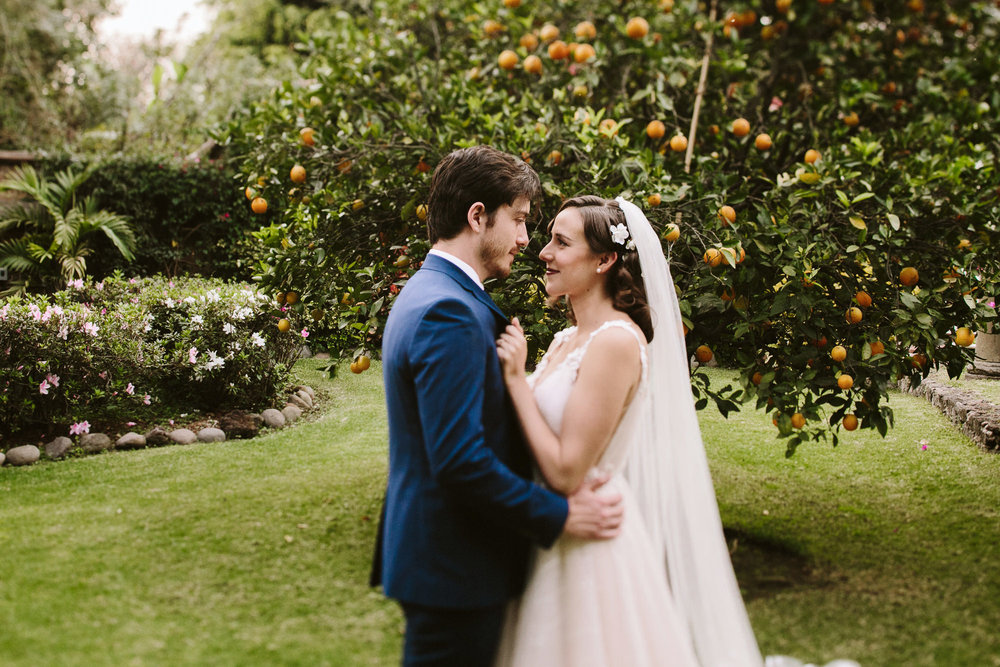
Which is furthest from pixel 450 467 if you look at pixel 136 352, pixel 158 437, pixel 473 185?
pixel 136 352

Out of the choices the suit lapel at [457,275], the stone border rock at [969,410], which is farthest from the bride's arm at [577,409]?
the stone border rock at [969,410]

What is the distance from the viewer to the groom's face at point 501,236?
203cm

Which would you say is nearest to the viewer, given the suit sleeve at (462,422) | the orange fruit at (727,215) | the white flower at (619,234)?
the suit sleeve at (462,422)

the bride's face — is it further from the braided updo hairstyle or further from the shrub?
the shrub

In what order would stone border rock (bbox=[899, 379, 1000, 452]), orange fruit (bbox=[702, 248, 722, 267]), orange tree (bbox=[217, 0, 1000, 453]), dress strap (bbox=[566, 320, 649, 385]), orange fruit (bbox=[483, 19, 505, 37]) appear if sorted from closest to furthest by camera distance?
dress strap (bbox=[566, 320, 649, 385])
orange fruit (bbox=[702, 248, 722, 267])
orange tree (bbox=[217, 0, 1000, 453])
orange fruit (bbox=[483, 19, 505, 37])
stone border rock (bbox=[899, 379, 1000, 452])

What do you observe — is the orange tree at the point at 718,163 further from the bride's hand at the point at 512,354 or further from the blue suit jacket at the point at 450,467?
the blue suit jacket at the point at 450,467

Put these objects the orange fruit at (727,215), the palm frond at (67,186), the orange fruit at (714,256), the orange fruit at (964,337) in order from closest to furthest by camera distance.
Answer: the orange fruit at (714,256) < the orange fruit at (727,215) < the orange fruit at (964,337) < the palm frond at (67,186)

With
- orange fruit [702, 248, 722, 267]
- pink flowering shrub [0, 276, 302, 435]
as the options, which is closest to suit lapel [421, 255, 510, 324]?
orange fruit [702, 248, 722, 267]

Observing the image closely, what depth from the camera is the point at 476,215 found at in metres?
2.02

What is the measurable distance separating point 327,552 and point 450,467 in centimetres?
281

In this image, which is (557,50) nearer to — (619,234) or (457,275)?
(619,234)

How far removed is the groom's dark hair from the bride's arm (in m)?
0.32

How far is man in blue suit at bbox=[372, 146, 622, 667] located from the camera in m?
1.64

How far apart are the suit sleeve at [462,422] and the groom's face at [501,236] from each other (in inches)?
14.5
